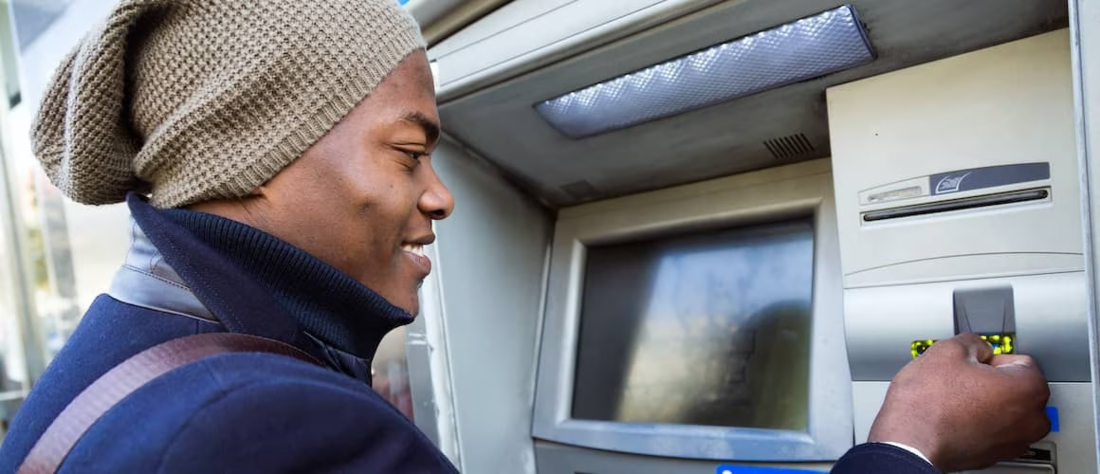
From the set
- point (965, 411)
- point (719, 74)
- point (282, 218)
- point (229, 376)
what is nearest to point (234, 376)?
point (229, 376)

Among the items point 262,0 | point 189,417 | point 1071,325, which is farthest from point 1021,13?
point 189,417

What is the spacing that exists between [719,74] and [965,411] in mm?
735

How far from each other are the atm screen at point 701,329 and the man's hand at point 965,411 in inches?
20.8

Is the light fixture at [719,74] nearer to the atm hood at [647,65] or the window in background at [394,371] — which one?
the atm hood at [647,65]

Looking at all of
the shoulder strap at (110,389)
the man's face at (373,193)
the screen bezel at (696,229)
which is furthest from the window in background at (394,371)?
the shoulder strap at (110,389)

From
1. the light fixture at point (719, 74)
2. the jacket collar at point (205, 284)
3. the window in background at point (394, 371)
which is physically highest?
the light fixture at point (719, 74)

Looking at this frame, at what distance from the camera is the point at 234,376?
0.72 m

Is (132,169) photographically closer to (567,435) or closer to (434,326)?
(434,326)

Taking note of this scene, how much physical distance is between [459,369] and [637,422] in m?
0.46

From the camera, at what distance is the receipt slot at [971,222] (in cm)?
116

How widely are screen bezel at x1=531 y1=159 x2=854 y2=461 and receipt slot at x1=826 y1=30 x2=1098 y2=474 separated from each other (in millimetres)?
237

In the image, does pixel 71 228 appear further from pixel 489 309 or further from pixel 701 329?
pixel 701 329

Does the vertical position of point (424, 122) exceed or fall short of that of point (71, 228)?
it falls short

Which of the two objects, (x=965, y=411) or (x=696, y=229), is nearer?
(x=965, y=411)
